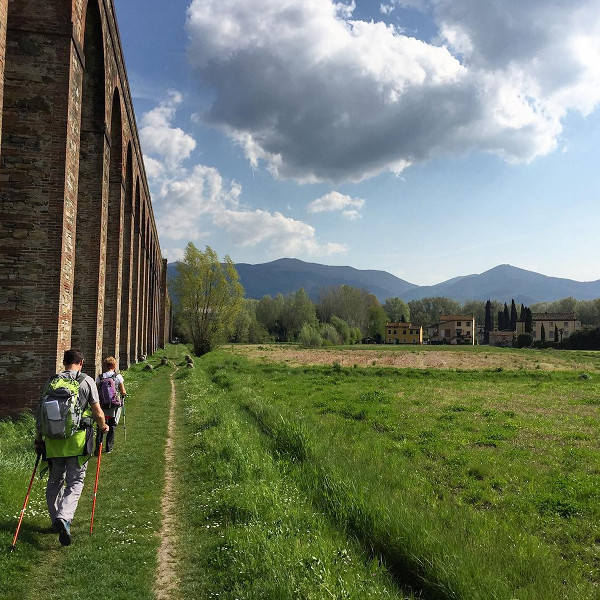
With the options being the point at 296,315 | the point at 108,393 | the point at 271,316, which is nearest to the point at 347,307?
the point at 296,315

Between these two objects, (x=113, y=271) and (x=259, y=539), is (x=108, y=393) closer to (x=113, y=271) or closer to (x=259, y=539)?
(x=259, y=539)

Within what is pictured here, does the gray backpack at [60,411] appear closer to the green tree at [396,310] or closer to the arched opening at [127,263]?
the arched opening at [127,263]

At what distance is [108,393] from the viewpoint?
8.66 meters

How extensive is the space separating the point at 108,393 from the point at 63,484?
352 cm

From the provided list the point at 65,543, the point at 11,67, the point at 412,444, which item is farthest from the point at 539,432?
the point at 11,67

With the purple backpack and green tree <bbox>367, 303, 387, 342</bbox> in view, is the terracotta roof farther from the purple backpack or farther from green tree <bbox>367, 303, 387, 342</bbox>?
the purple backpack

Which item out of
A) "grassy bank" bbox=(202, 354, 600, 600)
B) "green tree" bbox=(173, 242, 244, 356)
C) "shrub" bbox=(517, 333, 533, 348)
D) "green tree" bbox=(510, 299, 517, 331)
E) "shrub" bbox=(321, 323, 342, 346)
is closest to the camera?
"grassy bank" bbox=(202, 354, 600, 600)

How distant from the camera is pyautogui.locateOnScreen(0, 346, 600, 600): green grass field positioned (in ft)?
13.6

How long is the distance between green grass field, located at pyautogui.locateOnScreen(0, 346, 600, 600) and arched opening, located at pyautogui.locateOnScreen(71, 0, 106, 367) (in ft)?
11.8

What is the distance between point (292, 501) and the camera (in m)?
5.74

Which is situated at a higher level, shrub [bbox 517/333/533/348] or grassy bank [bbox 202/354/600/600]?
grassy bank [bbox 202/354/600/600]

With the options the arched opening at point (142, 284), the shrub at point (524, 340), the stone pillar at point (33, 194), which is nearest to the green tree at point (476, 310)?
the shrub at point (524, 340)

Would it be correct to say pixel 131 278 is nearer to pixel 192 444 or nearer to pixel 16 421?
pixel 16 421

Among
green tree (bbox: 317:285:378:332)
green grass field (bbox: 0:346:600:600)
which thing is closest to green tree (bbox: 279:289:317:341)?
green tree (bbox: 317:285:378:332)
